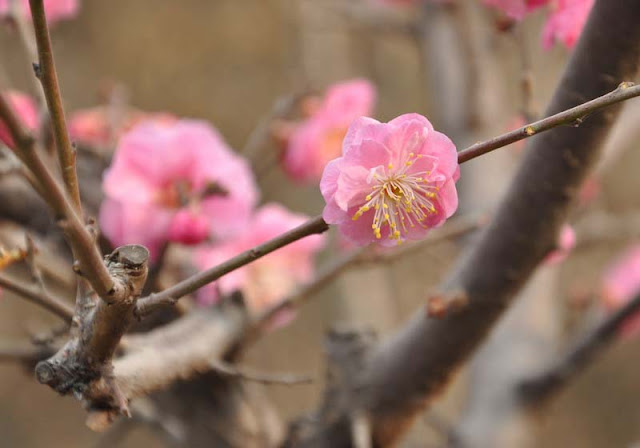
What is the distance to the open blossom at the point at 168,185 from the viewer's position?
0.82m

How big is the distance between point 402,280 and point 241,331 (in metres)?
1.74

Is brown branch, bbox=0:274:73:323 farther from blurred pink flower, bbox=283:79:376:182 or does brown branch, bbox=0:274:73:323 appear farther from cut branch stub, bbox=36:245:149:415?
blurred pink flower, bbox=283:79:376:182

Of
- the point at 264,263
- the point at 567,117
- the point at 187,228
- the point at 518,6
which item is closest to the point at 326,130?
the point at 264,263

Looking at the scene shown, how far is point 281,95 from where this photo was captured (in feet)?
7.18

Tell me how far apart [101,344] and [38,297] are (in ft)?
0.33

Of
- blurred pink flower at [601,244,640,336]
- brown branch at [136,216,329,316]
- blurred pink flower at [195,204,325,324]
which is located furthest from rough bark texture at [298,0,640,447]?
blurred pink flower at [601,244,640,336]

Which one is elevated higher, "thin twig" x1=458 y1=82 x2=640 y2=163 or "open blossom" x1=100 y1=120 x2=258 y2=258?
"open blossom" x1=100 y1=120 x2=258 y2=258

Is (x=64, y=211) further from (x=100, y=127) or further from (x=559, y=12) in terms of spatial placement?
(x=100, y=127)

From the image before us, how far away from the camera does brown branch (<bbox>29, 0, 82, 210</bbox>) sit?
38cm

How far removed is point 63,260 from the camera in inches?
37.4

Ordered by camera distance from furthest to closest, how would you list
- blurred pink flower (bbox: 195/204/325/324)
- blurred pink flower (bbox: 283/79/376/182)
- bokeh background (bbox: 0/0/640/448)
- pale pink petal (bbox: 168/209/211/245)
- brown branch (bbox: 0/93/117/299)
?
1. bokeh background (bbox: 0/0/640/448)
2. blurred pink flower (bbox: 283/79/376/182)
3. blurred pink flower (bbox: 195/204/325/324)
4. pale pink petal (bbox: 168/209/211/245)
5. brown branch (bbox: 0/93/117/299)

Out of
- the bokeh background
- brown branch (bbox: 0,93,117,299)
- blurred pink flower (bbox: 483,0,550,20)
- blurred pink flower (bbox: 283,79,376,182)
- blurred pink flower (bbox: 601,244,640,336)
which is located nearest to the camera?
brown branch (bbox: 0,93,117,299)

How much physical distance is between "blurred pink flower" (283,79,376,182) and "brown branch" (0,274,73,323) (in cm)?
48

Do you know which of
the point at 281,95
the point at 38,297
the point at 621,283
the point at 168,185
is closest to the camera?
the point at 38,297
